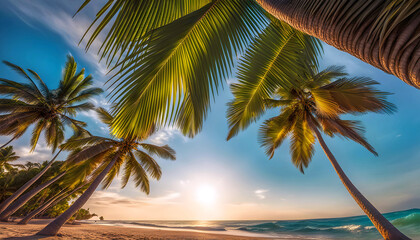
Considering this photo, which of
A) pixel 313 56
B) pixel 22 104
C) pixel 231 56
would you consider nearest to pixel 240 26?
pixel 231 56

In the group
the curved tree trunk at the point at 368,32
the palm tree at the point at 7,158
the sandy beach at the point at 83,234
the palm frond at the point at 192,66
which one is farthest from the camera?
the palm tree at the point at 7,158

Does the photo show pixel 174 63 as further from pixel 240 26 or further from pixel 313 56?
pixel 313 56

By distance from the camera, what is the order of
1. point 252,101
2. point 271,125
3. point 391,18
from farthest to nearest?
1. point 271,125
2. point 252,101
3. point 391,18

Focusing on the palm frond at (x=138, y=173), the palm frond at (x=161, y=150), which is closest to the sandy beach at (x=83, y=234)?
the palm frond at (x=138, y=173)

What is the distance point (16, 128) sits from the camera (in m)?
10.5

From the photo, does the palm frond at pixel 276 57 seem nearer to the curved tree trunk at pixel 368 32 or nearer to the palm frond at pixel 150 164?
the curved tree trunk at pixel 368 32

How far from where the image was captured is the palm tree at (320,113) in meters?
4.07

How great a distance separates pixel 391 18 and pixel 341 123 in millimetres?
7687

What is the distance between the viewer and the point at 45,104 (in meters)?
10.9

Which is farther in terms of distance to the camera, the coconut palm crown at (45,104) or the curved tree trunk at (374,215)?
the coconut palm crown at (45,104)

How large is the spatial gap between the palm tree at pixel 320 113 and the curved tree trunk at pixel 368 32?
1575 millimetres

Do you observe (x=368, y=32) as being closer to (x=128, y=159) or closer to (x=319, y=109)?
(x=319, y=109)

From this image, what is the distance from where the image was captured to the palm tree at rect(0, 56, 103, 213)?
378 inches

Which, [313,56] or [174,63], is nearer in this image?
[174,63]
